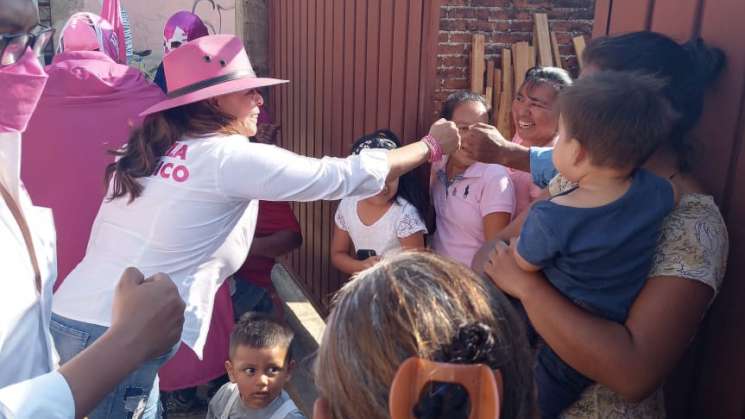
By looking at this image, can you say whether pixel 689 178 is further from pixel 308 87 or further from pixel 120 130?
pixel 308 87

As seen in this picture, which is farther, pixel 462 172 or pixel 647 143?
pixel 462 172

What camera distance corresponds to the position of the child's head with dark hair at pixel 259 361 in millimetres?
2619

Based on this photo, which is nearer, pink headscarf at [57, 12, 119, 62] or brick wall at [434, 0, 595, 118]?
pink headscarf at [57, 12, 119, 62]

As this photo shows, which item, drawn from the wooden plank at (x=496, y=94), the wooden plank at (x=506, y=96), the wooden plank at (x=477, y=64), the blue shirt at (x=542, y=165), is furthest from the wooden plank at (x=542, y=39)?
the blue shirt at (x=542, y=165)

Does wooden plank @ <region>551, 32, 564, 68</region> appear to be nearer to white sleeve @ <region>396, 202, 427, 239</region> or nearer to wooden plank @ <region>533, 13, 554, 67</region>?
wooden plank @ <region>533, 13, 554, 67</region>

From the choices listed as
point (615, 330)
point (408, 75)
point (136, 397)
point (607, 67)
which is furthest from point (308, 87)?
point (615, 330)

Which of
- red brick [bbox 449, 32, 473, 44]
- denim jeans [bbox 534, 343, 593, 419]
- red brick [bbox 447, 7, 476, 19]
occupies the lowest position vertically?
denim jeans [bbox 534, 343, 593, 419]

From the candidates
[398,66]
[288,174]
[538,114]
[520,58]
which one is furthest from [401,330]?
[520,58]

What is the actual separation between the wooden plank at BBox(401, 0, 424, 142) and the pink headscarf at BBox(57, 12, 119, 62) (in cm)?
212

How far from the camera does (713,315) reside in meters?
1.56

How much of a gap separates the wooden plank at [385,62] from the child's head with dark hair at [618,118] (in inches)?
79.8

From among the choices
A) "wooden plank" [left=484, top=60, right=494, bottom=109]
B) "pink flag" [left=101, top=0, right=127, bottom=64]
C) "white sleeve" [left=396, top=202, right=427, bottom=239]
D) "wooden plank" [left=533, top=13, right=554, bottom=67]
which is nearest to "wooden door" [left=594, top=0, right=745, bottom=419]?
"white sleeve" [left=396, top=202, right=427, bottom=239]

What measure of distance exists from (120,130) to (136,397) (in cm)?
141

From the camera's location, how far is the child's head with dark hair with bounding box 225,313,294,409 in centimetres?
262
